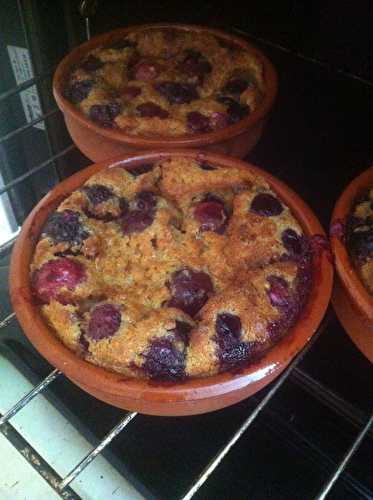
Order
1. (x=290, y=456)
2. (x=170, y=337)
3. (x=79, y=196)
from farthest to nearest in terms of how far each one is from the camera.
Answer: (x=290, y=456) < (x=79, y=196) < (x=170, y=337)

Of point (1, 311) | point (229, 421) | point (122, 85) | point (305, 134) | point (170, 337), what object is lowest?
point (1, 311)

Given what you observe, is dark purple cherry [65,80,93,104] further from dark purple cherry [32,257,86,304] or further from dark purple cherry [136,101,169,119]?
dark purple cherry [32,257,86,304]

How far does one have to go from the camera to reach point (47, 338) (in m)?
0.76

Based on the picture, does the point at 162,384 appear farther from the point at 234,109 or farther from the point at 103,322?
the point at 234,109

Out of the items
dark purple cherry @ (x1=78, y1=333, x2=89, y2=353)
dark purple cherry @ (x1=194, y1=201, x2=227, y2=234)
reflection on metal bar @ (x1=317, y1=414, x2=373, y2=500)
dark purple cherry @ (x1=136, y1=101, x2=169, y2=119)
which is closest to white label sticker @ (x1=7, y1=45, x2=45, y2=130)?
dark purple cherry @ (x1=136, y1=101, x2=169, y2=119)

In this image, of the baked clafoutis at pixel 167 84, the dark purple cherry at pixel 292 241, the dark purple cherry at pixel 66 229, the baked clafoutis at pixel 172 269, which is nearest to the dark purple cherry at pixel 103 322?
the baked clafoutis at pixel 172 269

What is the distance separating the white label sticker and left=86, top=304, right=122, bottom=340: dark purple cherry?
0.68 meters

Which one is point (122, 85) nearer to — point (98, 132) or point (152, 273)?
point (98, 132)

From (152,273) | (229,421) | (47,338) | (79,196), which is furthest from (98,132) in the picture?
(229,421)

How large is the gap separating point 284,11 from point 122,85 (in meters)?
0.36

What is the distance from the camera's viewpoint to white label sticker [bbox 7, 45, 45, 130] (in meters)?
1.22

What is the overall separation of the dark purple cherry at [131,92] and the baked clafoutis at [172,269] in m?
0.20

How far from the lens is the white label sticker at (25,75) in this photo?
1.22 m

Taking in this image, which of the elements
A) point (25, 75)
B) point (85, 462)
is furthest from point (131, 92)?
point (85, 462)
